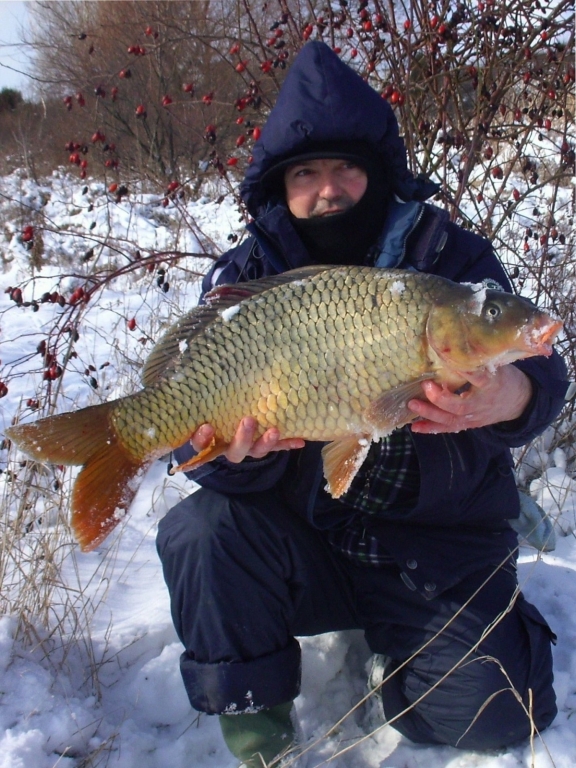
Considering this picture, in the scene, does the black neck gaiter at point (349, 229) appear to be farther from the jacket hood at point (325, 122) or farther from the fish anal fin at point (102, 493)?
the fish anal fin at point (102, 493)

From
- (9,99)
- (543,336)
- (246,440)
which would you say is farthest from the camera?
(9,99)

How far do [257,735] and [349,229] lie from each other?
114 centimetres

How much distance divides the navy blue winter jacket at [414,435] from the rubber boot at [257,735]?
1.31 feet

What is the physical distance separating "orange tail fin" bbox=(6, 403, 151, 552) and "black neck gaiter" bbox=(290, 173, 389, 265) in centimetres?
66

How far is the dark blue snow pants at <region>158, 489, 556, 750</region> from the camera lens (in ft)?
4.26

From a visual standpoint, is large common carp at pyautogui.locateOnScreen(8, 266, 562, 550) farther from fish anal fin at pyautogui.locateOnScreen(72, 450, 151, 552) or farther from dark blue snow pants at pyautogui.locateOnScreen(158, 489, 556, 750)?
dark blue snow pants at pyautogui.locateOnScreen(158, 489, 556, 750)

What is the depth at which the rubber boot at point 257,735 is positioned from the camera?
1.28m

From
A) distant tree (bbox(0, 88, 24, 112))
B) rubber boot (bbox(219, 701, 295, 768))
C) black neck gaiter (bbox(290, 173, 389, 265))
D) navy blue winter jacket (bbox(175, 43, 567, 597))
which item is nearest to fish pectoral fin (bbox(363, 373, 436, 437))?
navy blue winter jacket (bbox(175, 43, 567, 597))

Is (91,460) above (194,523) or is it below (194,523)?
above

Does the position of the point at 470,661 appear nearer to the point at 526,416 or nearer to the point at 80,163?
the point at 526,416

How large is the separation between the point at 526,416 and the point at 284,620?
0.68 metres

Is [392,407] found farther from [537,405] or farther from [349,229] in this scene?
[349,229]

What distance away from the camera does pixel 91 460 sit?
124cm

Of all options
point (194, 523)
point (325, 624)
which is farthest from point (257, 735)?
point (194, 523)
